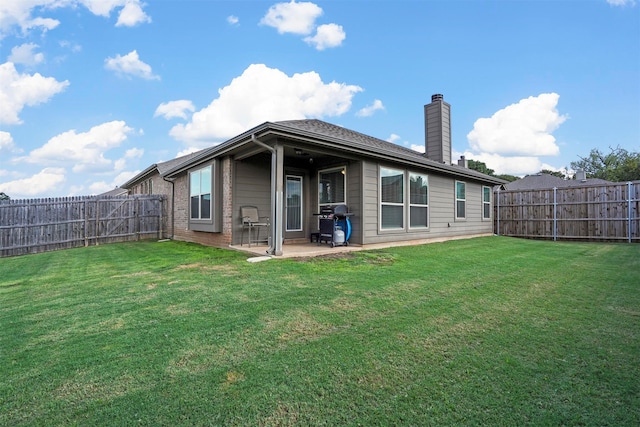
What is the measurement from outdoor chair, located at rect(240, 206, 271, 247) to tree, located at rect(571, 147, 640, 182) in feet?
110

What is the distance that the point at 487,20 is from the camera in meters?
9.84

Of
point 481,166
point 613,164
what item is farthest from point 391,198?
point 613,164

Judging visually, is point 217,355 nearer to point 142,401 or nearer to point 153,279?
point 142,401

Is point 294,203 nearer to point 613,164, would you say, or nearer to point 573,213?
point 573,213

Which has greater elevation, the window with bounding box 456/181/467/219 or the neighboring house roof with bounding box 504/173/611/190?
the neighboring house roof with bounding box 504/173/611/190

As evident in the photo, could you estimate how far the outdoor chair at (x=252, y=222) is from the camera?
8062mm

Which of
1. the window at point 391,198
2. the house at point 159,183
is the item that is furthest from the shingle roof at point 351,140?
the house at point 159,183

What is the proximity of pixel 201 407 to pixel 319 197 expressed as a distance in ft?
24.4

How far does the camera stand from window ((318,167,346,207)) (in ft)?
27.7

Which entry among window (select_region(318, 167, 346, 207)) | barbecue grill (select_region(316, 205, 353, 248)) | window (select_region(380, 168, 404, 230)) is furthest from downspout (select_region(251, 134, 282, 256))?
window (select_region(380, 168, 404, 230))

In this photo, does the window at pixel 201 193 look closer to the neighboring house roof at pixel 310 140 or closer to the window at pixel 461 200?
the neighboring house roof at pixel 310 140

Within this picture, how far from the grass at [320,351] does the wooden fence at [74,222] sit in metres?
5.97

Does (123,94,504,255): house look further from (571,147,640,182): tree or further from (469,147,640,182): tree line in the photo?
(469,147,640,182): tree line

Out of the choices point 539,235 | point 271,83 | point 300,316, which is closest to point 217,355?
point 300,316
